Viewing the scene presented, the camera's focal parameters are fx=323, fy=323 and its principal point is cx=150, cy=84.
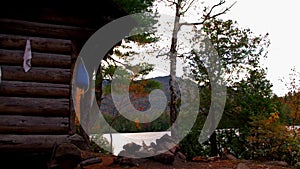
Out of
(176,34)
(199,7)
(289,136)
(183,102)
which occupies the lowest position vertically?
(289,136)

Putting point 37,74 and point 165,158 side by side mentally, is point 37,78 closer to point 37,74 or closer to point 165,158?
point 37,74

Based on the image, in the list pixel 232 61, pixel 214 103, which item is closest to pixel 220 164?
pixel 214 103

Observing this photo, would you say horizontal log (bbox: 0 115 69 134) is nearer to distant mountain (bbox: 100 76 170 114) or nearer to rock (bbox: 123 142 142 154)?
rock (bbox: 123 142 142 154)

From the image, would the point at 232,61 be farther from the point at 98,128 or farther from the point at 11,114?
the point at 11,114

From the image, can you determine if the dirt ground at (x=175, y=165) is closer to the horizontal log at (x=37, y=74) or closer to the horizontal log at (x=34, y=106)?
the horizontal log at (x=34, y=106)

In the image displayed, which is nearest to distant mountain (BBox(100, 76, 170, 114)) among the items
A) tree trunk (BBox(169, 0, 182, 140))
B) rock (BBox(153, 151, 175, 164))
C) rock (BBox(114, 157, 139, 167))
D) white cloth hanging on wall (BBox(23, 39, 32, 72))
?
tree trunk (BBox(169, 0, 182, 140))

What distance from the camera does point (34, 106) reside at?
5.20m

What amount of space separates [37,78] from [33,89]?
0.20 metres

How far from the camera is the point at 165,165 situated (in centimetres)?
881

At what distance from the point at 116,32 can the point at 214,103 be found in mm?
7255

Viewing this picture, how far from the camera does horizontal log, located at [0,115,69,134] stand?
16.6ft

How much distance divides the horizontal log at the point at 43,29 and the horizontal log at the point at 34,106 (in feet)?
3.65

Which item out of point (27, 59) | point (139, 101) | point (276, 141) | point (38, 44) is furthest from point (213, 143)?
point (27, 59)

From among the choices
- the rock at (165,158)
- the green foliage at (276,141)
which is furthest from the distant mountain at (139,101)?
the rock at (165,158)
